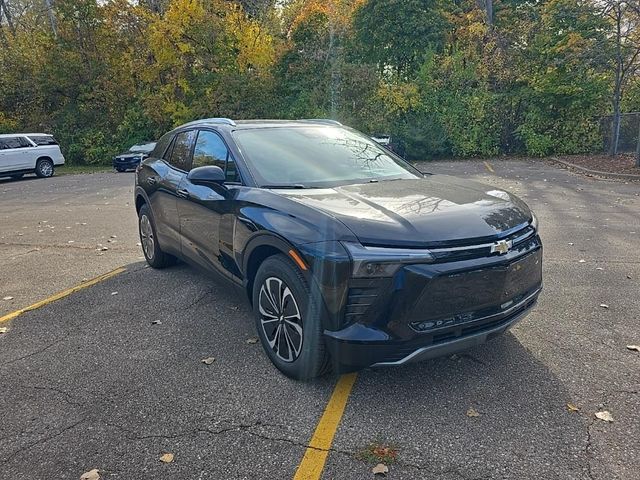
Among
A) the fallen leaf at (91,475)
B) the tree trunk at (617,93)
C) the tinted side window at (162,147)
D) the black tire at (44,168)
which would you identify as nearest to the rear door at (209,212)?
the tinted side window at (162,147)

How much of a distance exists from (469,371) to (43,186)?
16495mm

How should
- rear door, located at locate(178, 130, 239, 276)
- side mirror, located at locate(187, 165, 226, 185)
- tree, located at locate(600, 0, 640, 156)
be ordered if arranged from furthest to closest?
tree, located at locate(600, 0, 640, 156), rear door, located at locate(178, 130, 239, 276), side mirror, located at locate(187, 165, 226, 185)

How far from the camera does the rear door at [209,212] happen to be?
3704 mm

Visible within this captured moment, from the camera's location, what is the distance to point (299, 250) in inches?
111

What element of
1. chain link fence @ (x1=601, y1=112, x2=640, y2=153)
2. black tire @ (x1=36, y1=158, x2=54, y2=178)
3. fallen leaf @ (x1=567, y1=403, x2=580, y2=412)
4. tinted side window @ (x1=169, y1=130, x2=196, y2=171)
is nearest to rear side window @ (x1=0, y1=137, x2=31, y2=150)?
black tire @ (x1=36, y1=158, x2=54, y2=178)

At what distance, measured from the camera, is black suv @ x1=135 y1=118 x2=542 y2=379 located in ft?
8.57

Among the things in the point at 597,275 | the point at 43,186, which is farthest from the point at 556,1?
the point at 43,186

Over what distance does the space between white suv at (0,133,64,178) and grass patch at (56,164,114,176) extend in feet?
5.52

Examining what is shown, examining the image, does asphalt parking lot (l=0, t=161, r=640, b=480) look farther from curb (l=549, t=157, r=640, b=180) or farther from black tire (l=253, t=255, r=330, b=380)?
curb (l=549, t=157, r=640, b=180)

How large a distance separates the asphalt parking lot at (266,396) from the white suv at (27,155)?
15242mm

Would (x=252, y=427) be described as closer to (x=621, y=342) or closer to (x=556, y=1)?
(x=621, y=342)

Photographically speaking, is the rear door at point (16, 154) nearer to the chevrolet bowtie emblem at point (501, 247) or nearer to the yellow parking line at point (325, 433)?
the yellow parking line at point (325, 433)

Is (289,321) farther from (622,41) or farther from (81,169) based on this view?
(81,169)

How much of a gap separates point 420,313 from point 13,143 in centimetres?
1982
